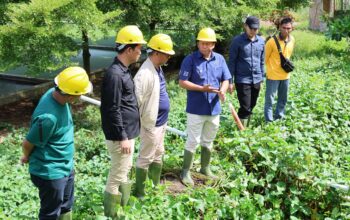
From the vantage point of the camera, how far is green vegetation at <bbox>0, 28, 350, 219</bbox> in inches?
179

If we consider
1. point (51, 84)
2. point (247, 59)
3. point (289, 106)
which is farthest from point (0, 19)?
point (289, 106)

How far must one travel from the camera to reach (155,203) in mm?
4410

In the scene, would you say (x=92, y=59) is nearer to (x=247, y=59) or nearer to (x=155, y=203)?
(x=247, y=59)

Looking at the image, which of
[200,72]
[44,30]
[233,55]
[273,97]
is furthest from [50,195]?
[44,30]

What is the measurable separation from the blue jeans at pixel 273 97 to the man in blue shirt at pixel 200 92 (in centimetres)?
189

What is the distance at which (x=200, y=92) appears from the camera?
206 inches

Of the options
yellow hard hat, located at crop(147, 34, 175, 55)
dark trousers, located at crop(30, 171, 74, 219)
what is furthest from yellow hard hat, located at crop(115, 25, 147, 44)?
dark trousers, located at crop(30, 171, 74, 219)

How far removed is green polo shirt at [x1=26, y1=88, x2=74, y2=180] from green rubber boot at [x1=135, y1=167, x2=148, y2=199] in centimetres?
98

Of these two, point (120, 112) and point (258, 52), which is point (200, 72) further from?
point (258, 52)

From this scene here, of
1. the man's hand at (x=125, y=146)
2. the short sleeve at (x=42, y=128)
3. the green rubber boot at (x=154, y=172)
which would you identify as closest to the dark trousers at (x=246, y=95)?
the green rubber boot at (x=154, y=172)

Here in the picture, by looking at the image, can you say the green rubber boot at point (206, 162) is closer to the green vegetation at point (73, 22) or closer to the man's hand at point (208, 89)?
the man's hand at point (208, 89)

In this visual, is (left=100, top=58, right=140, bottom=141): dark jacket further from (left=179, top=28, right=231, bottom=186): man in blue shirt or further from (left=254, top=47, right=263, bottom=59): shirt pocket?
(left=254, top=47, right=263, bottom=59): shirt pocket

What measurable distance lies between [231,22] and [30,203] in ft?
30.7

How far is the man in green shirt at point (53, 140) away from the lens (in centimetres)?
356
